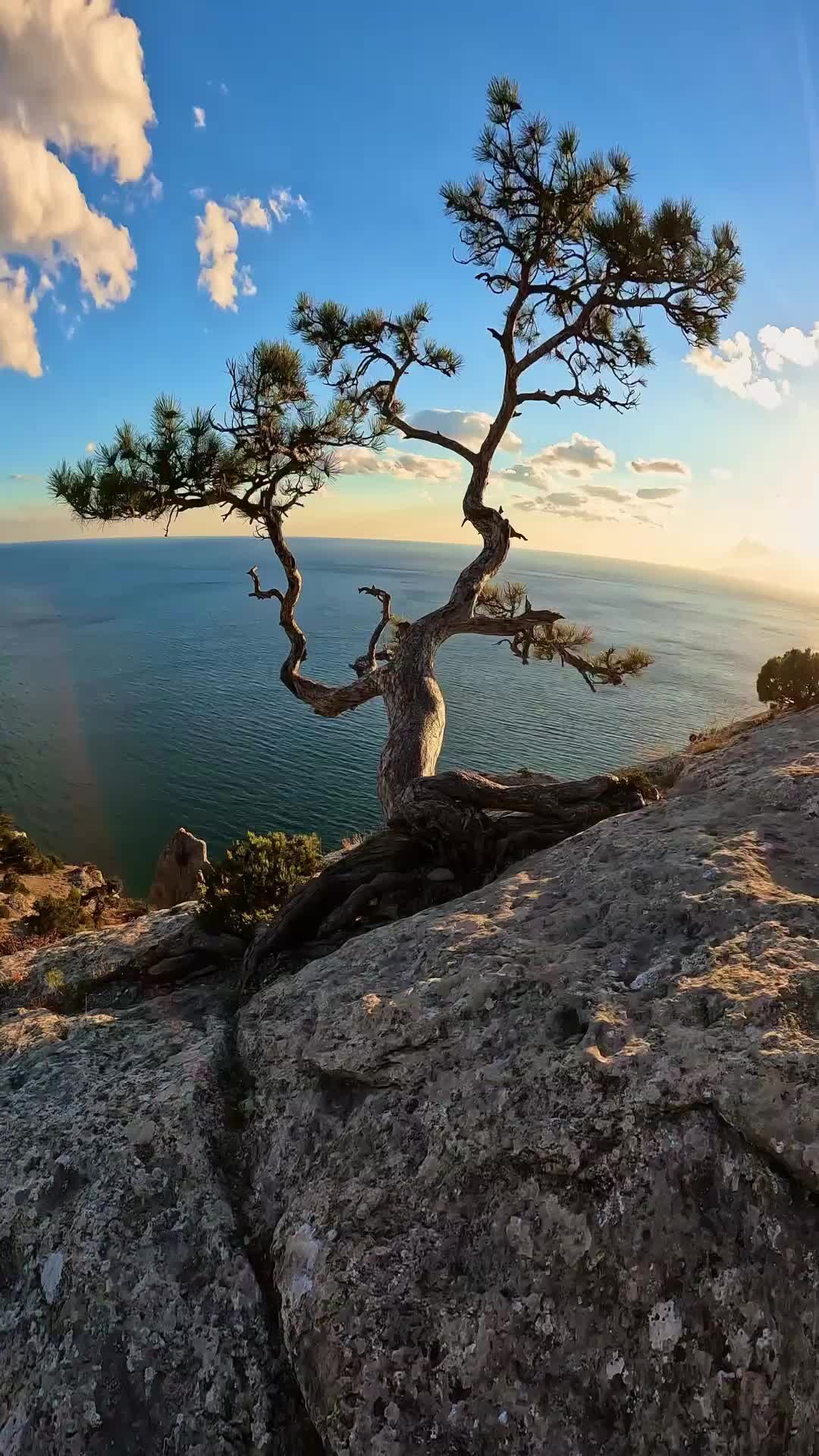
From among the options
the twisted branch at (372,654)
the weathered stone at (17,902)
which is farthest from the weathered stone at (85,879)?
the twisted branch at (372,654)

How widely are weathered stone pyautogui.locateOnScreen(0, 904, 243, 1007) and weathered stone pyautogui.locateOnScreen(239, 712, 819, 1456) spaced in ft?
11.1

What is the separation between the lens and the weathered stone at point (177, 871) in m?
30.9

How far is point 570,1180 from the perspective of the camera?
4332 mm

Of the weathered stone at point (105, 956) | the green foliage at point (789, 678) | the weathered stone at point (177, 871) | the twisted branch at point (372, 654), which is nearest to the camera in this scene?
the weathered stone at point (105, 956)

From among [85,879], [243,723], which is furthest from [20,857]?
[243,723]

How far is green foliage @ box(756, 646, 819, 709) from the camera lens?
826 inches

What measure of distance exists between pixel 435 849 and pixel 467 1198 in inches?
227

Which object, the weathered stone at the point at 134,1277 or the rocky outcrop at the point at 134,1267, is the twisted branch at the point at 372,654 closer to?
the rocky outcrop at the point at 134,1267

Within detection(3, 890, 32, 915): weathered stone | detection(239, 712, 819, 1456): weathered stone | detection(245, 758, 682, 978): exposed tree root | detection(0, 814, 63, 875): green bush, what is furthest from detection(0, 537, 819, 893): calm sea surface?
detection(239, 712, 819, 1456): weathered stone

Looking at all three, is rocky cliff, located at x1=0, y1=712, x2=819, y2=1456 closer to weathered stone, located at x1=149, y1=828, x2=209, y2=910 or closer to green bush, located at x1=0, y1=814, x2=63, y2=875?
weathered stone, located at x1=149, y1=828, x2=209, y2=910

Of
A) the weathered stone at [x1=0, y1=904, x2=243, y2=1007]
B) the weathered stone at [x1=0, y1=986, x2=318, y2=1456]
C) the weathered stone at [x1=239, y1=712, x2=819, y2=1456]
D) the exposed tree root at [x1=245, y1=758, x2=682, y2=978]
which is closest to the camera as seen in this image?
the weathered stone at [x1=239, y1=712, x2=819, y2=1456]

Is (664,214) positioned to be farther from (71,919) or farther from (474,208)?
(71,919)

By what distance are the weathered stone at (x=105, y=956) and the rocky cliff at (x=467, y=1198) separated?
8.03 feet

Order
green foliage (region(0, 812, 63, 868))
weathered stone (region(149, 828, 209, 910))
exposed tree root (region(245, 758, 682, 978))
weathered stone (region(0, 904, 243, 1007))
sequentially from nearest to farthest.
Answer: exposed tree root (region(245, 758, 682, 978)) → weathered stone (region(0, 904, 243, 1007)) → weathered stone (region(149, 828, 209, 910)) → green foliage (region(0, 812, 63, 868))
